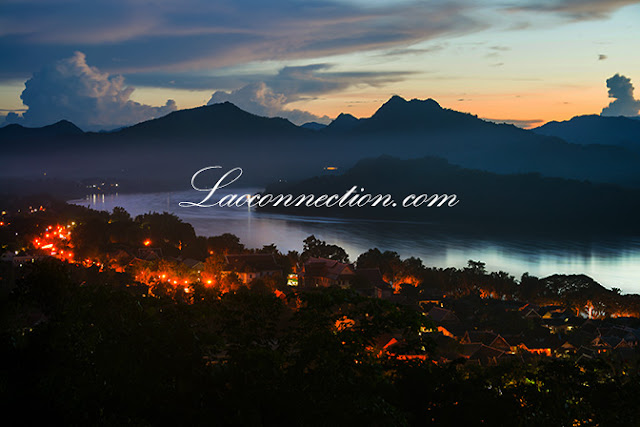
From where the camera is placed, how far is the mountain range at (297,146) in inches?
5271

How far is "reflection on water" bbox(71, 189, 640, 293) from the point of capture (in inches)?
1207

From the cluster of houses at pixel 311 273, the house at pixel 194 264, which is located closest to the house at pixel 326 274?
the cluster of houses at pixel 311 273

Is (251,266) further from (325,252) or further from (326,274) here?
(325,252)

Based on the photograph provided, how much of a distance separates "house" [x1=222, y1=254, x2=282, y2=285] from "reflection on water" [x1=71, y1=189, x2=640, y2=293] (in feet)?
33.2

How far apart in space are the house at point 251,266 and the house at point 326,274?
1097 mm

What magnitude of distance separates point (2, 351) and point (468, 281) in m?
20.0

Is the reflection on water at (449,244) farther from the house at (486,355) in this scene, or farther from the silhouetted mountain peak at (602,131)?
the silhouetted mountain peak at (602,131)

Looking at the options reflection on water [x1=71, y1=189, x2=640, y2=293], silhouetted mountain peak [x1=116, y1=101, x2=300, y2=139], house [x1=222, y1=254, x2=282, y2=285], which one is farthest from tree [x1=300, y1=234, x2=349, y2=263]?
silhouetted mountain peak [x1=116, y1=101, x2=300, y2=139]

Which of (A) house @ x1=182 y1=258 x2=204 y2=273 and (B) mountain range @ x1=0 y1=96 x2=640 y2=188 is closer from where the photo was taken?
(A) house @ x1=182 y1=258 x2=204 y2=273

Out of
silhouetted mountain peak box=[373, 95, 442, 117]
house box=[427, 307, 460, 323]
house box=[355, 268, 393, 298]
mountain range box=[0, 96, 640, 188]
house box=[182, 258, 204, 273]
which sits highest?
silhouetted mountain peak box=[373, 95, 442, 117]

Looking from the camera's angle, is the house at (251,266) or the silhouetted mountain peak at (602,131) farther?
the silhouetted mountain peak at (602,131)

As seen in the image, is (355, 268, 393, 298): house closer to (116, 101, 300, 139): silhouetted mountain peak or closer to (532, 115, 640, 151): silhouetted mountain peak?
(116, 101, 300, 139): silhouetted mountain peak

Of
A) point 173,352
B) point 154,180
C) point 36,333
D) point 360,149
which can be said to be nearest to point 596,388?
point 173,352

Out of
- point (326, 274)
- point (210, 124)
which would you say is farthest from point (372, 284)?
point (210, 124)
